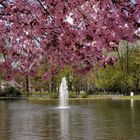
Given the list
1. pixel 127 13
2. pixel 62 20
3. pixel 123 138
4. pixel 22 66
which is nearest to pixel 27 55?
pixel 22 66

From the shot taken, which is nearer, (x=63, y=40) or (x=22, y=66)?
(x=63, y=40)

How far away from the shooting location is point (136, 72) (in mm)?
92125

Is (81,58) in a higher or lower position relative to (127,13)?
lower

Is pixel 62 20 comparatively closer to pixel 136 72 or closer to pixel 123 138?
pixel 123 138

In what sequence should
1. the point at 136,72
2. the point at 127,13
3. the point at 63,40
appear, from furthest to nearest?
1. the point at 136,72
2. the point at 63,40
3. the point at 127,13

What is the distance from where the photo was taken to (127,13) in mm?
7480

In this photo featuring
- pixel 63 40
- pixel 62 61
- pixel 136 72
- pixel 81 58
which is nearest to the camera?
pixel 63 40

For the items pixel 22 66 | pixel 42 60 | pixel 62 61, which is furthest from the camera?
pixel 42 60

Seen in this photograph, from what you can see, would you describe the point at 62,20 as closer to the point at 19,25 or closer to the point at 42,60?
the point at 19,25

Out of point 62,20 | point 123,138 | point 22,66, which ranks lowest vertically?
point 123,138

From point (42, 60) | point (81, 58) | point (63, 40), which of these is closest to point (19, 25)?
point (63, 40)

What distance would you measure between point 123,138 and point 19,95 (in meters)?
77.4

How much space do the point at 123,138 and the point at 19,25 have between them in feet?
37.2

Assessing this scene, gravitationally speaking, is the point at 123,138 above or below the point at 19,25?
below
